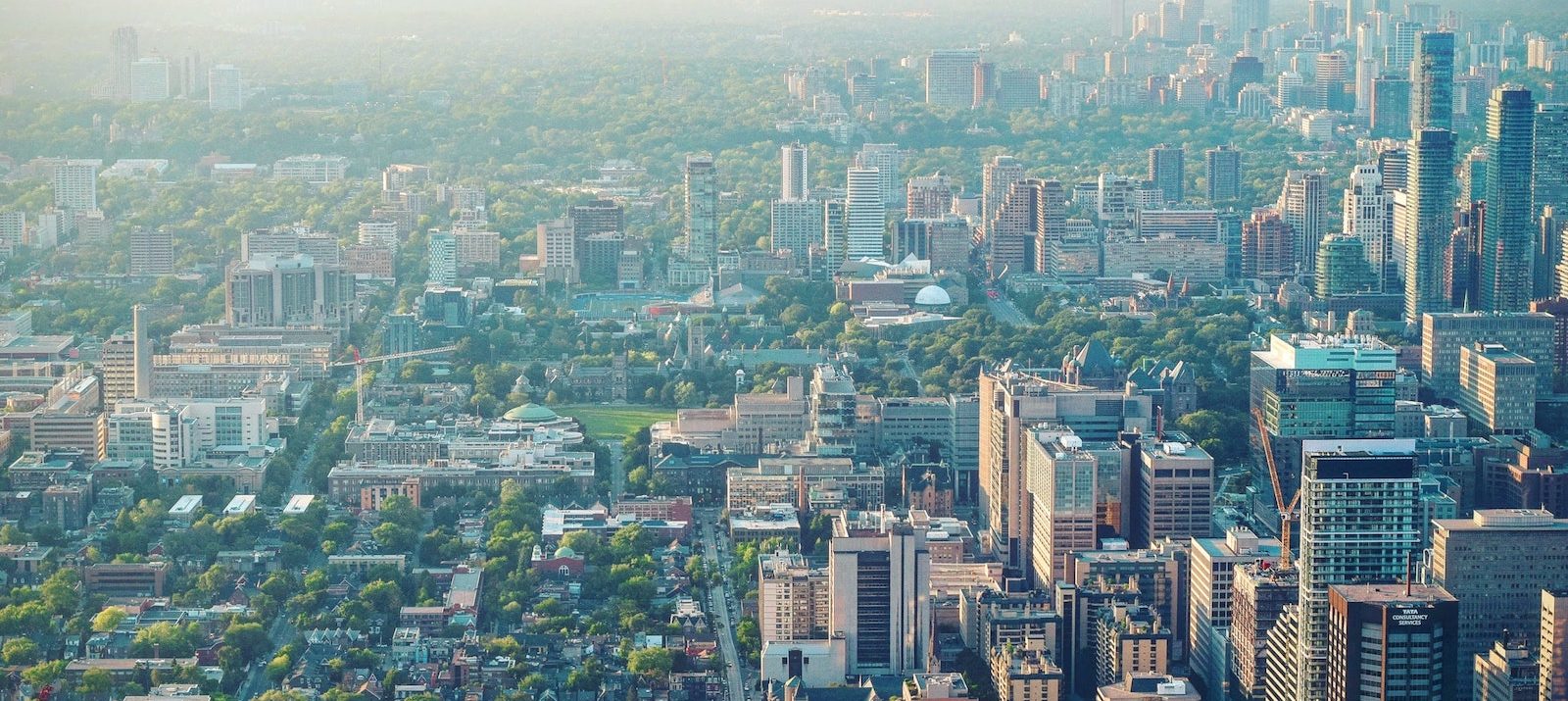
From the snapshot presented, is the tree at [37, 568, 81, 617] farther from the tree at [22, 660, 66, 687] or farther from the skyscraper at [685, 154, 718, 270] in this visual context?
the skyscraper at [685, 154, 718, 270]

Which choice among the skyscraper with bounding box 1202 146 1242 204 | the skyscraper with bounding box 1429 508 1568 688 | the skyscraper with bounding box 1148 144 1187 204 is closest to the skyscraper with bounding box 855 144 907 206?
the skyscraper with bounding box 1148 144 1187 204

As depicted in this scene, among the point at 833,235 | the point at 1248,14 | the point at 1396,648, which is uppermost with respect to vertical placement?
the point at 1248,14

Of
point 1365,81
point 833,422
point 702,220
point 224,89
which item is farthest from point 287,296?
point 1365,81

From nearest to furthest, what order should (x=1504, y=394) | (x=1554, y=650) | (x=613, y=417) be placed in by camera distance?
(x=1554, y=650)
(x=1504, y=394)
(x=613, y=417)

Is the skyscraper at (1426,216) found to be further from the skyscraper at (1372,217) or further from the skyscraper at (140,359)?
the skyscraper at (140,359)

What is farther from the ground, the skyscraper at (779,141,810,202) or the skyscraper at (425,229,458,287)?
the skyscraper at (779,141,810,202)

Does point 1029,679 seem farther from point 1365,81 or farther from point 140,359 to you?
point 1365,81

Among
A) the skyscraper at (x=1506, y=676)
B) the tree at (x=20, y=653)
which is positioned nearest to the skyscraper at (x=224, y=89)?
the tree at (x=20, y=653)
